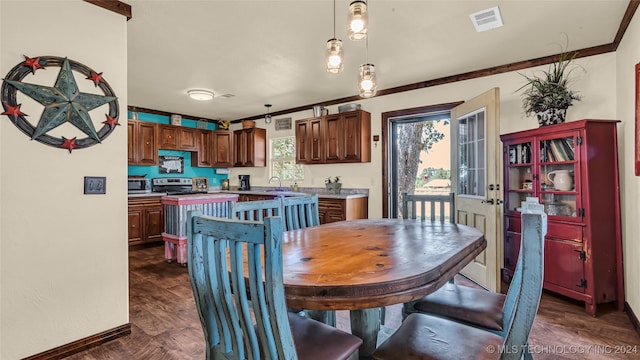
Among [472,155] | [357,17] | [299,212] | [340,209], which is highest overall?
[357,17]

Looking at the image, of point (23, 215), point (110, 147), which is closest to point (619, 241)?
point (110, 147)

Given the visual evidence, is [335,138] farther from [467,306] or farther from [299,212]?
[467,306]

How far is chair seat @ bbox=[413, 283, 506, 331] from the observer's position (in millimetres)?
1415

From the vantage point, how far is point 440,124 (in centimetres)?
577

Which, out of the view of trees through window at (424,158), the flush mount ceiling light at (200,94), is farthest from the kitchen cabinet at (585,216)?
the flush mount ceiling light at (200,94)

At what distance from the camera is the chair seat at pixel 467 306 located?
142 centimetres

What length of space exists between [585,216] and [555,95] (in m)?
1.14

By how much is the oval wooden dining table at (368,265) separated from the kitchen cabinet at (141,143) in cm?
448

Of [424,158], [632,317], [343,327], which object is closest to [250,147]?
[424,158]

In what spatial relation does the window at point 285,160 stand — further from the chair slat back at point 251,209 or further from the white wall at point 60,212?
the white wall at point 60,212

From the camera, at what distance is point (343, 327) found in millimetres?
2338

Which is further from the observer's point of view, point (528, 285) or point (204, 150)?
point (204, 150)

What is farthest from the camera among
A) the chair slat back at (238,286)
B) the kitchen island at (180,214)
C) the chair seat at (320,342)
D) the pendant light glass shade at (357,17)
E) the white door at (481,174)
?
the kitchen island at (180,214)

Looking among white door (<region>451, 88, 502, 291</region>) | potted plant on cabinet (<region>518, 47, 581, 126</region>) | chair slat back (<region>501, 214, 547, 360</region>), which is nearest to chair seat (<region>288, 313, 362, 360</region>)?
chair slat back (<region>501, 214, 547, 360</region>)
